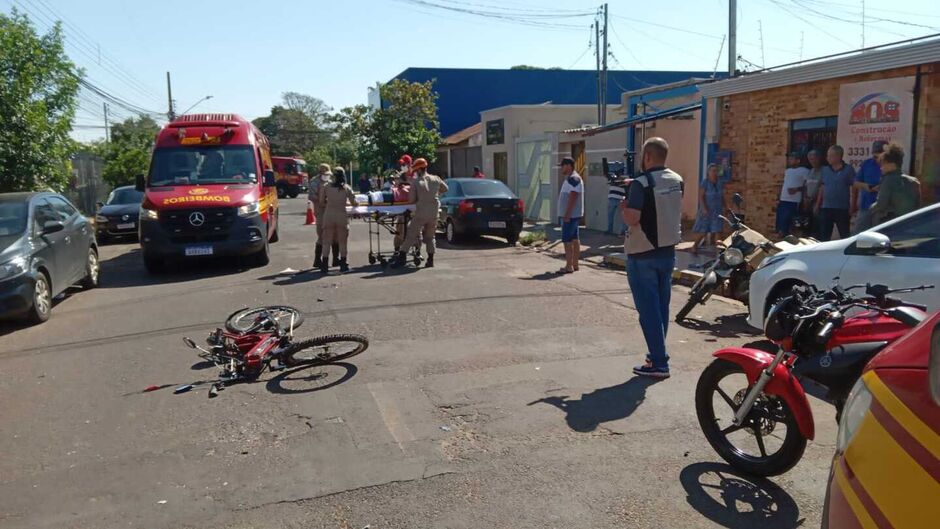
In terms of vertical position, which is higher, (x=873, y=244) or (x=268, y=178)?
(x=268, y=178)

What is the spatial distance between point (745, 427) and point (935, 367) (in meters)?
2.40

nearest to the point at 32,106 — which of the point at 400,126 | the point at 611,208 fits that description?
the point at 611,208

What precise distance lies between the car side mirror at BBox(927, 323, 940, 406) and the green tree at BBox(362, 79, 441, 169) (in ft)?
96.1

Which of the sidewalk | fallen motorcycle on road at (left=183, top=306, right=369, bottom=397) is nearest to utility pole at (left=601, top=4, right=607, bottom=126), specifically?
the sidewalk

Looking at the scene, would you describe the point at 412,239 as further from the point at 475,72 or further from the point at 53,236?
the point at 475,72

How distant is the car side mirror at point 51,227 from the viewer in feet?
29.5

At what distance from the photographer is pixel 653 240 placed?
5.70 metres

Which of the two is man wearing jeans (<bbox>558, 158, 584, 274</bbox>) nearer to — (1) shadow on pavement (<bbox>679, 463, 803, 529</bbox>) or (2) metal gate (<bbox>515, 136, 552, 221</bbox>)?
(1) shadow on pavement (<bbox>679, 463, 803, 529</bbox>)

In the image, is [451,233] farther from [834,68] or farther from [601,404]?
[601,404]

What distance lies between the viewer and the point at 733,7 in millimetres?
14062

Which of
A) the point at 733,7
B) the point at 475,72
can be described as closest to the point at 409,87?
the point at 475,72

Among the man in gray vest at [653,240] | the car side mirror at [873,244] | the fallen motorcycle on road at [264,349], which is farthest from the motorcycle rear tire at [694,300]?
the fallen motorcycle on road at [264,349]

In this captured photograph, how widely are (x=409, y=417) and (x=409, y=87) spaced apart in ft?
90.4

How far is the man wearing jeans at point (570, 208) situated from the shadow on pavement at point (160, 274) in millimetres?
5638
